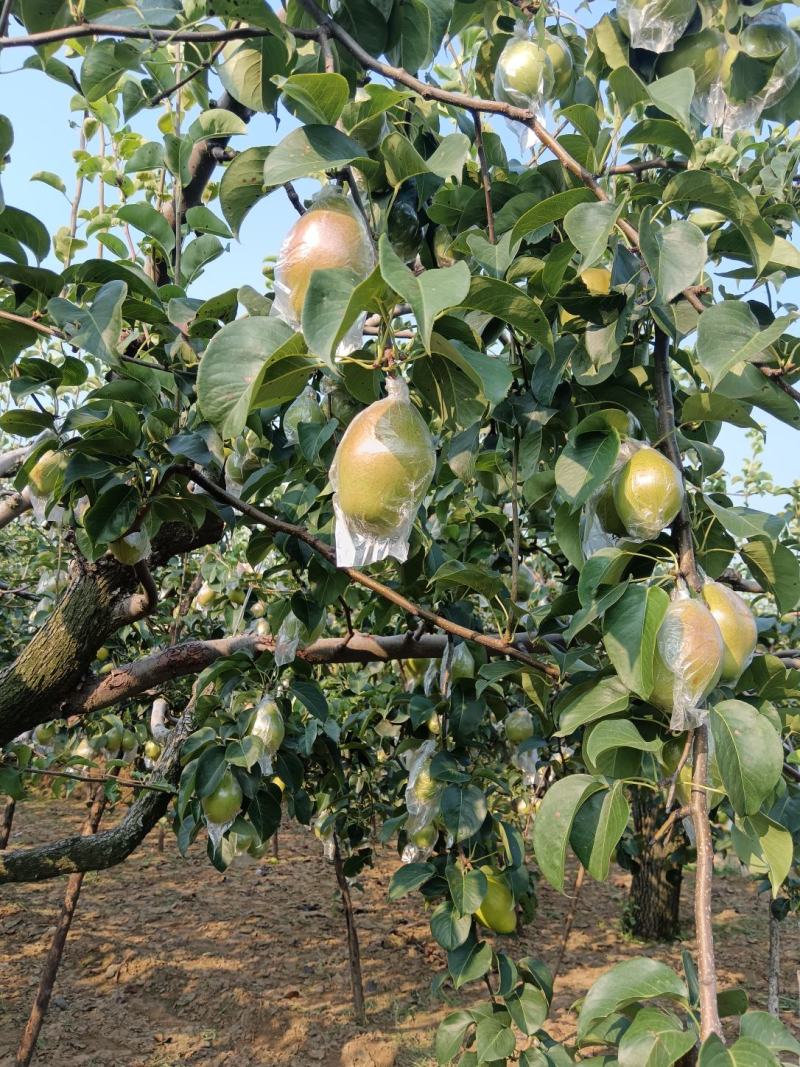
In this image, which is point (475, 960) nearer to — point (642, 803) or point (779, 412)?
point (779, 412)

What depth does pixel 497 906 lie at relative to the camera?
70.7 inches

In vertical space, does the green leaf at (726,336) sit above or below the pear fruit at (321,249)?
below

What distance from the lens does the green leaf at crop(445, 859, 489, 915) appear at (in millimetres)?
1679

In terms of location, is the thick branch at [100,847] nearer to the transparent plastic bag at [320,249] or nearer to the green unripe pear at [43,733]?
the green unripe pear at [43,733]

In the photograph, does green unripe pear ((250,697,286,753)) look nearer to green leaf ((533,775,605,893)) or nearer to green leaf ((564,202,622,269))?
green leaf ((533,775,605,893))

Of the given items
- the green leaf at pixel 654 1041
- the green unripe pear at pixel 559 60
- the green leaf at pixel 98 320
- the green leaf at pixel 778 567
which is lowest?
the green leaf at pixel 654 1041

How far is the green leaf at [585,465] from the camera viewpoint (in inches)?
34.3

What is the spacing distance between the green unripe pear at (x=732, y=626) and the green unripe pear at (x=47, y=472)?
3.51 ft

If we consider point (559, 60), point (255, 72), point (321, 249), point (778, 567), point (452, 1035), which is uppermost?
point (559, 60)

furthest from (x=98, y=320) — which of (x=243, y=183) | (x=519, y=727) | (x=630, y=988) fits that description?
(x=519, y=727)

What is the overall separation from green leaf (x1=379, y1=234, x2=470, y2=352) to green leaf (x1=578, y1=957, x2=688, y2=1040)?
68 centimetres

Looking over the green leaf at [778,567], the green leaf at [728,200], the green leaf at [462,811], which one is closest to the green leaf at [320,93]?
the green leaf at [728,200]

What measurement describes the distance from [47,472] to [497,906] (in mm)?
1367

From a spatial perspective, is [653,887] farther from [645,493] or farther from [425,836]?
[645,493]
